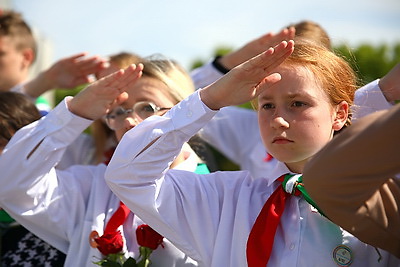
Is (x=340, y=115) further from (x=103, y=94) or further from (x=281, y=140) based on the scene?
(x=103, y=94)

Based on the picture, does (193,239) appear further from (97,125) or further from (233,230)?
(97,125)

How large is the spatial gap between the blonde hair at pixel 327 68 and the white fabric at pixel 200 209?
0.38 meters

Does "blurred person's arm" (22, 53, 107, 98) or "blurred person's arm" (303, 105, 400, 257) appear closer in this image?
"blurred person's arm" (303, 105, 400, 257)

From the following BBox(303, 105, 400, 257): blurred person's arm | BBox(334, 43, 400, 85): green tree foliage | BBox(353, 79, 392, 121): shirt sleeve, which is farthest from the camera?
BBox(334, 43, 400, 85): green tree foliage

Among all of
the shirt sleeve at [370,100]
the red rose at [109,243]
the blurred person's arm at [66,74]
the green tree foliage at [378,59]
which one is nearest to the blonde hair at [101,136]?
the blurred person's arm at [66,74]

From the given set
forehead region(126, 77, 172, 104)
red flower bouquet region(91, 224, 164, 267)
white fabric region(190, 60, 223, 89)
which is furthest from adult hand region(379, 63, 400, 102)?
white fabric region(190, 60, 223, 89)

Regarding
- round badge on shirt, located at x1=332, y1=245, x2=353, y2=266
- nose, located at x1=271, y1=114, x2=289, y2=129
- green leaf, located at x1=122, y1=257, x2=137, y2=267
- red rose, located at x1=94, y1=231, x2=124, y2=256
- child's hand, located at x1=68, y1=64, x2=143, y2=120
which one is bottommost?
green leaf, located at x1=122, y1=257, x2=137, y2=267

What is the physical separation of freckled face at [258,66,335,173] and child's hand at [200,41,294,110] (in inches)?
3.9

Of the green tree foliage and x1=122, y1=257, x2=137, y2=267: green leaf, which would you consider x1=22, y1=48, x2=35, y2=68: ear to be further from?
the green tree foliage

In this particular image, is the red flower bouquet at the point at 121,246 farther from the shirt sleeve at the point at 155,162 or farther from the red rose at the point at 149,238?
the shirt sleeve at the point at 155,162

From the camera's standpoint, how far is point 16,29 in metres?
4.62

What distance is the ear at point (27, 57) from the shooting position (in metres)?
4.68

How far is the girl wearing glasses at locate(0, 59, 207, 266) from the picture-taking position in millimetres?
2688

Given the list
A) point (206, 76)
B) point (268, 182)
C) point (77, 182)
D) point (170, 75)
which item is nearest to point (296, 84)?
point (268, 182)
